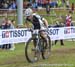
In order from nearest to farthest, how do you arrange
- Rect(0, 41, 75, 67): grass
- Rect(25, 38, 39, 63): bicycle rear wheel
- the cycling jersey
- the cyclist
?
1. Rect(0, 41, 75, 67): grass
2. Rect(25, 38, 39, 63): bicycle rear wheel
3. the cyclist
4. the cycling jersey

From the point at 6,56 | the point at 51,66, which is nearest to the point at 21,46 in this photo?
the point at 6,56

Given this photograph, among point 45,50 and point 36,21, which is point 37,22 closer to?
point 36,21

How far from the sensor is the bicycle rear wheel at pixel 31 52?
12.7 m

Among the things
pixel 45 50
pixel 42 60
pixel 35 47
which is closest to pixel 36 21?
pixel 35 47

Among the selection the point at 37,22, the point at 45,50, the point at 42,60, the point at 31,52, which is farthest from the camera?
the point at 45,50

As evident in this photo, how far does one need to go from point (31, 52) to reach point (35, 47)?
246 millimetres

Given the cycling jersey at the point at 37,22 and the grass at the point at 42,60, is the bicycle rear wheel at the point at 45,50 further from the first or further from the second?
the cycling jersey at the point at 37,22

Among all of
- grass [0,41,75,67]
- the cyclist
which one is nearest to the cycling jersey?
the cyclist

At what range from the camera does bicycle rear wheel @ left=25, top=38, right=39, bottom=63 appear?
41.7 feet

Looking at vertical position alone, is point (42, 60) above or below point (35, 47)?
below

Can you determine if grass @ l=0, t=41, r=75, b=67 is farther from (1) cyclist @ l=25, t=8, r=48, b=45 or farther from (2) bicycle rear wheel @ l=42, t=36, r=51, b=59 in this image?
(1) cyclist @ l=25, t=8, r=48, b=45

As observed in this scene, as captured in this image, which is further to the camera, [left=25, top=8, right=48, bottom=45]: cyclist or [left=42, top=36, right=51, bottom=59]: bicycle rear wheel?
[left=42, top=36, right=51, bottom=59]: bicycle rear wheel

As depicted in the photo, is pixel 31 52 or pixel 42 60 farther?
pixel 42 60

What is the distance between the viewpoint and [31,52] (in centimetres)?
1304
